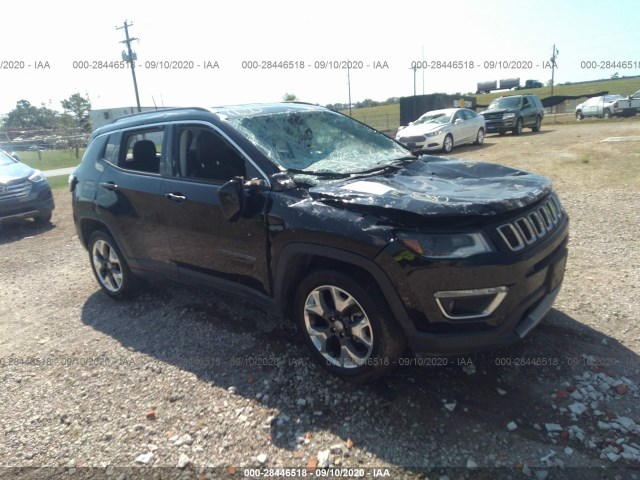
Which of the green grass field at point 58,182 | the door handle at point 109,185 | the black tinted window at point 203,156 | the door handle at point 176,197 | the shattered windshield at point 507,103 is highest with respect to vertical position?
the shattered windshield at point 507,103

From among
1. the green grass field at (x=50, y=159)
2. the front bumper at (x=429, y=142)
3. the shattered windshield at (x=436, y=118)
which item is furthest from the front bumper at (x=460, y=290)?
the green grass field at (x=50, y=159)

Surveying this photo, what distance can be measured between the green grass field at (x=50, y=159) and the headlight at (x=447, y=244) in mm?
23353

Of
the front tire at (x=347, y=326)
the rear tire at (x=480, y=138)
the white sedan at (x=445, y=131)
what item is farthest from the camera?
the rear tire at (x=480, y=138)

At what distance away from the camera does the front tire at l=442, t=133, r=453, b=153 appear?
15.5 metres

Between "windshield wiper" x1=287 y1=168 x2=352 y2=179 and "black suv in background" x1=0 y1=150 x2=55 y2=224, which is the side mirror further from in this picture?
"black suv in background" x1=0 y1=150 x2=55 y2=224

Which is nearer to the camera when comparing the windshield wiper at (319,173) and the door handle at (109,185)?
the windshield wiper at (319,173)

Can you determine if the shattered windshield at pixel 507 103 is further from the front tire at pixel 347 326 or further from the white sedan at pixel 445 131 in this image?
the front tire at pixel 347 326

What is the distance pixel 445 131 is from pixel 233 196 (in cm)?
1354

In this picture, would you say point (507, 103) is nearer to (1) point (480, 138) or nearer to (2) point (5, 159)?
(1) point (480, 138)

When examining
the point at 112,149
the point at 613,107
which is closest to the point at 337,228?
the point at 112,149

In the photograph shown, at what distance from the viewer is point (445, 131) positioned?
15383 mm

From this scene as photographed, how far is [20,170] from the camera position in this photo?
28.8 feet

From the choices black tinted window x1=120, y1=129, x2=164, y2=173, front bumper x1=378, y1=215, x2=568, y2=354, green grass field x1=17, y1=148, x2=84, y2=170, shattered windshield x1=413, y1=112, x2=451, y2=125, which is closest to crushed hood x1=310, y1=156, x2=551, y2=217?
front bumper x1=378, y1=215, x2=568, y2=354

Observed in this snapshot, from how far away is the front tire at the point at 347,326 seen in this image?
9.18ft
